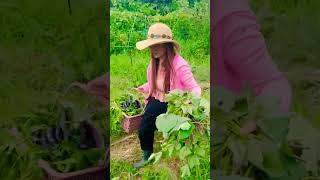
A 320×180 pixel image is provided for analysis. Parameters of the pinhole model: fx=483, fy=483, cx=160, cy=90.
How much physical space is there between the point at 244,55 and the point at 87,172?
71cm

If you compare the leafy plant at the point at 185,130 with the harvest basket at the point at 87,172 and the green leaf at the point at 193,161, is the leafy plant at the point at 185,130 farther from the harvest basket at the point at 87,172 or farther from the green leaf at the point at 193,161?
the harvest basket at the point at 87,172

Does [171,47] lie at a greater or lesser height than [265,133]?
greater

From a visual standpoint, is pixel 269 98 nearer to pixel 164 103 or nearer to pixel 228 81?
pixel 228 81

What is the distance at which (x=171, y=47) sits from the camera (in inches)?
68.2

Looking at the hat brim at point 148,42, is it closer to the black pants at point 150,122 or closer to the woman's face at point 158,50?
the woman's face at point 158,50

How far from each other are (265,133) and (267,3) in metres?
0.48

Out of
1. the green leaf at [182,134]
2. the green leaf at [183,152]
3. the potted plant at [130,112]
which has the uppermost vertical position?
the potted plant at [130,112]

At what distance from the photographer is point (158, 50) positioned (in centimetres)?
173

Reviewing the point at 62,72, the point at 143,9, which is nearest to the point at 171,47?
the point at 143,9

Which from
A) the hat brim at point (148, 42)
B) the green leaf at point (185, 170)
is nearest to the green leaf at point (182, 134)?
the green leaf at point (185, 170)

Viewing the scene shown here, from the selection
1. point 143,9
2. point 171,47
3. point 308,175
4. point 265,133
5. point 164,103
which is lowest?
point 308,175

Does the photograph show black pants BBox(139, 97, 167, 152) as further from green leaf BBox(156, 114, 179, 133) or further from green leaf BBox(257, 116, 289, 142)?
green leaf BBox(257, 116, 289, 142)

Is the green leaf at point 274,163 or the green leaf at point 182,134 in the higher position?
the green leaf at point 182,134

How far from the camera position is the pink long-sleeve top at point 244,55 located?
1734 millimetres
